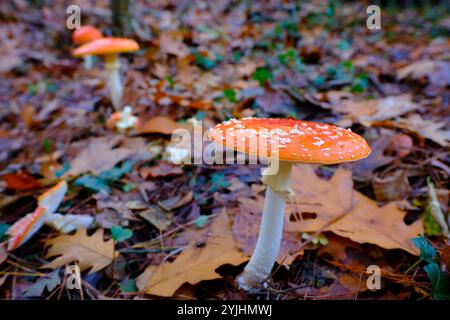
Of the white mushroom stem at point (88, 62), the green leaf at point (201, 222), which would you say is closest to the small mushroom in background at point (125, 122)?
the green leaf at point (201, 222)

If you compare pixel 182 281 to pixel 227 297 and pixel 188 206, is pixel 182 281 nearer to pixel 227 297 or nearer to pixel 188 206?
pixel 227 297

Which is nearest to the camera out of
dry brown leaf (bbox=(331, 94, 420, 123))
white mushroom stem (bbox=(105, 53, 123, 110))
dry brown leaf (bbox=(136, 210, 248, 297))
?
dry brown leaf (bbox=(136, 210, 248, 297))

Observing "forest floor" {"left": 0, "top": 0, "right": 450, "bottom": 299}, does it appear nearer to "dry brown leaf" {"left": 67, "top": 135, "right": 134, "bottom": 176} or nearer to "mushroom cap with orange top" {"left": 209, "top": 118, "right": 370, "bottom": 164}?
"dry brown leaf" {"left": 67, "top": 135, "right": 134, "bottom": 176}

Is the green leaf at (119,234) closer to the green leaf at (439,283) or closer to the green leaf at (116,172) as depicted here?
the green leaf at (116,172)

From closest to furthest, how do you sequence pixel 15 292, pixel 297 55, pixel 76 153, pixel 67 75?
pixel 15 292 < pixel 76 153 < pixel 297 55 < pixel 67 75

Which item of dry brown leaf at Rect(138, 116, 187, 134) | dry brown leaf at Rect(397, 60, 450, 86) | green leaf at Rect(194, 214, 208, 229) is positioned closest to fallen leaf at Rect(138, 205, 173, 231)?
green leaf at Rect(194, 214, 208, 229)

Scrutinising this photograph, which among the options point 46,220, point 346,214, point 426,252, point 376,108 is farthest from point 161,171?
point 376,108
